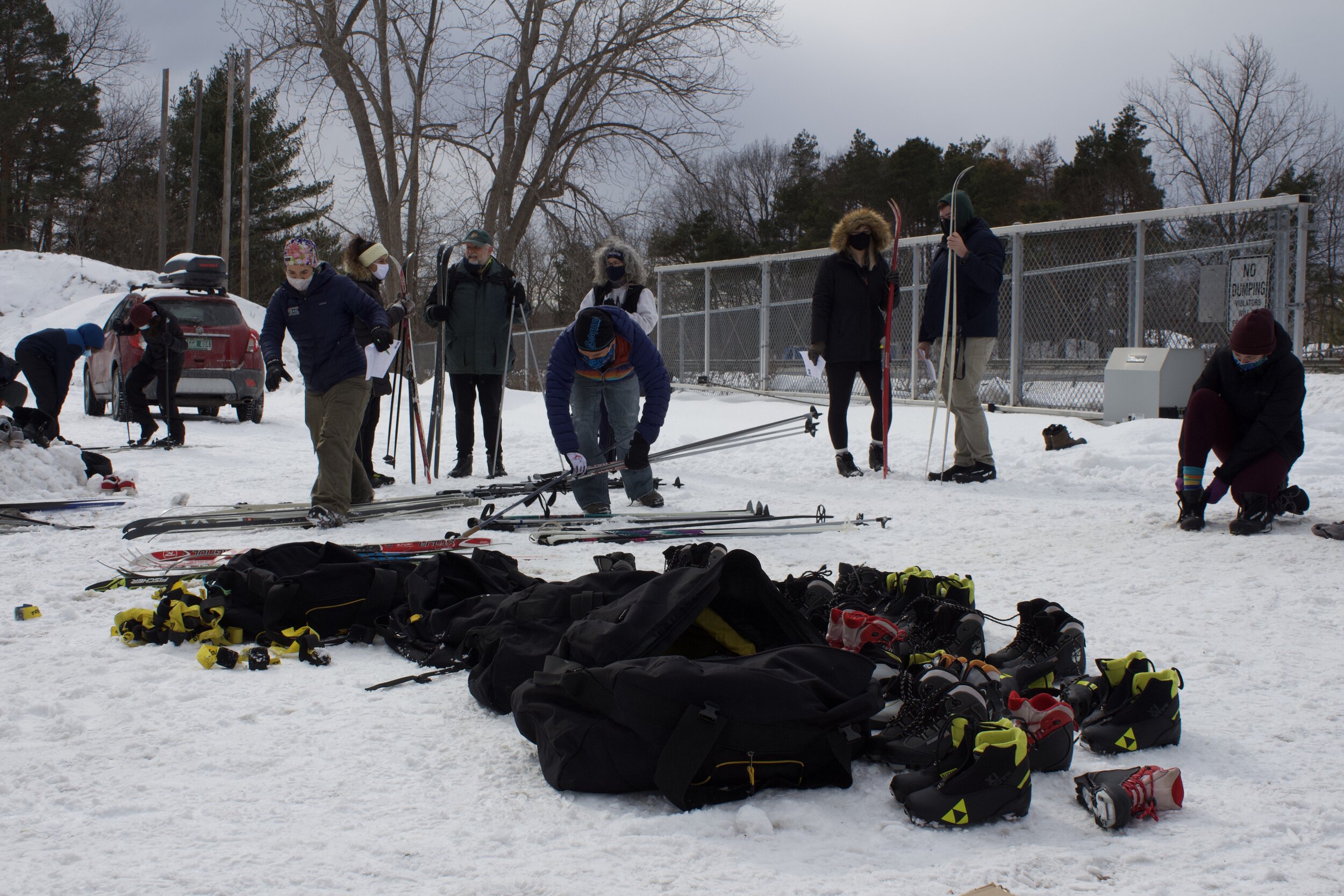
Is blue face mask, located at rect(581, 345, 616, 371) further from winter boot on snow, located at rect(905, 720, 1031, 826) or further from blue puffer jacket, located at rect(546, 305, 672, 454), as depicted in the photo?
winter boot on snow, located at rect(905, 720, 1031, 826)

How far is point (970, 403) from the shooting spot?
770 centimetres

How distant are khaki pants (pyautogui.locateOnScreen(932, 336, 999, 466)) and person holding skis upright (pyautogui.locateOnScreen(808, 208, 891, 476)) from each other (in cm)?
56

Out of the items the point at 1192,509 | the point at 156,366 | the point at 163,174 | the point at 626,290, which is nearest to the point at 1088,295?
the point at 626,290

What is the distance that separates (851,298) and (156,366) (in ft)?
A: 25.0

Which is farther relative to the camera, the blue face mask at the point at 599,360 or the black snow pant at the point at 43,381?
the black snow pant at the point at 43,381

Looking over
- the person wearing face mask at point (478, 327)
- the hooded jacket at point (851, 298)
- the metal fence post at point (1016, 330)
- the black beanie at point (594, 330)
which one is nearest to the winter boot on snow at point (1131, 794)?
the black beanie at point (594, 330)

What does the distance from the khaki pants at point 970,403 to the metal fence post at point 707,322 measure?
866cm

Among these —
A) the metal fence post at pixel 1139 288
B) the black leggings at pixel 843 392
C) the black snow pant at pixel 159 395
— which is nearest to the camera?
the black leggings at pixel 843 392

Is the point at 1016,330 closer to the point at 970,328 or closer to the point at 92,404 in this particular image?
the point at 970,328

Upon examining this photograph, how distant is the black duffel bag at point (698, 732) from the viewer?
7.70 ft

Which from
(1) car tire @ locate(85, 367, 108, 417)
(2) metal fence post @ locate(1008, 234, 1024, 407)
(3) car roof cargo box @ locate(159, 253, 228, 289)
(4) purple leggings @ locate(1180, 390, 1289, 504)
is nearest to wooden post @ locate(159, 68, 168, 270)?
(3) car roof cargo box @ locate(159, 253, 228, 289)

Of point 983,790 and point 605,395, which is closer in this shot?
point 983,790

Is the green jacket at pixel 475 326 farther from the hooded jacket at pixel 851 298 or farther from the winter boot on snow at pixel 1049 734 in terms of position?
the winter boot on snow at pixel 1049 734

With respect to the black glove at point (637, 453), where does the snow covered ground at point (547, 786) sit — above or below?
below
